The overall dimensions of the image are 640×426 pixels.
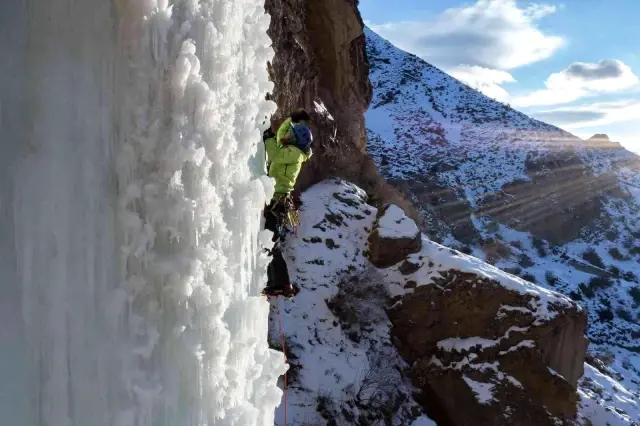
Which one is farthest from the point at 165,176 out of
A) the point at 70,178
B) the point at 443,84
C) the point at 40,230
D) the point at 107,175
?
the point at 443,84

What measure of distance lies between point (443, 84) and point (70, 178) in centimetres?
4218

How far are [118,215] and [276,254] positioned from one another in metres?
2.87

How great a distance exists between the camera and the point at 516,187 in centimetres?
3306

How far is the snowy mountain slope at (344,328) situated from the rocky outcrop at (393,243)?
9.3 inches

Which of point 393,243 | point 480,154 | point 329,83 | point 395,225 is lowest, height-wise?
point 393,243

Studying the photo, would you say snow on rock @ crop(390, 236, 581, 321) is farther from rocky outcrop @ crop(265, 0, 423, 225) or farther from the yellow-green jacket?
the yellow-green jacket

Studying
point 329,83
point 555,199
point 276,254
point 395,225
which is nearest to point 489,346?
point 395,225

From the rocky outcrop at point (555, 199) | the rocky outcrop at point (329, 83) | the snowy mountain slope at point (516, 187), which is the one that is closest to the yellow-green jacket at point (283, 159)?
the rocky outcrop at point (329, 83)

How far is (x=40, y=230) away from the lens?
1.73 meters

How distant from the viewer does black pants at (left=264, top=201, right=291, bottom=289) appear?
4.63 meters

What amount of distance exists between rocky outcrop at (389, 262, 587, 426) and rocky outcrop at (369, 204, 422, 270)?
76 cm

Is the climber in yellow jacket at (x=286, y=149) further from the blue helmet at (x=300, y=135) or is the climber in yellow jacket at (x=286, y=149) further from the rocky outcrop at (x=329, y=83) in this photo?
the rocky outcrop at (x=329, y=83)

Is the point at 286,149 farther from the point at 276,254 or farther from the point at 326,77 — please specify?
the point at 326,77

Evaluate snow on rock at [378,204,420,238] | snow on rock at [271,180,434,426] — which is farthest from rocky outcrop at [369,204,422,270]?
snow on rock at [271,180,434,426]
